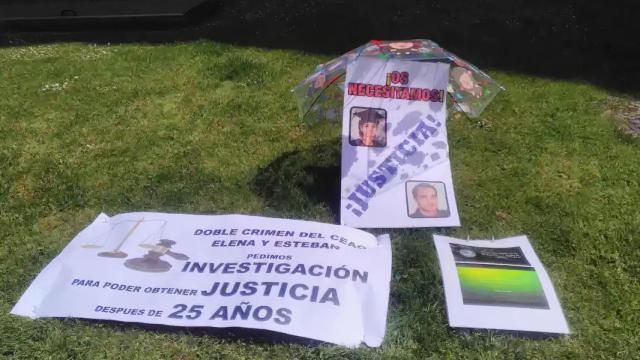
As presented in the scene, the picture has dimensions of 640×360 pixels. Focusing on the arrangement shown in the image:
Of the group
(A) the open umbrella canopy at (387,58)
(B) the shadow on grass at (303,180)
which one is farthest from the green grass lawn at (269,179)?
(A) the open umbrella canopy at (387,58)

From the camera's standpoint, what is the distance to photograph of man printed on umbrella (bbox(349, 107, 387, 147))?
8.78ft

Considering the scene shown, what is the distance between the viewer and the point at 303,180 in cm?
304

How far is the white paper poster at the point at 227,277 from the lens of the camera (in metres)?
2.17

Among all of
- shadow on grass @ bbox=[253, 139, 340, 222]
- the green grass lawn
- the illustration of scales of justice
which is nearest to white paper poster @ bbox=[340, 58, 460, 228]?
the green grass lawn

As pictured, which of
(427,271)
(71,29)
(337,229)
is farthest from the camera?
(71,29)

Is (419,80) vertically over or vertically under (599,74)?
over

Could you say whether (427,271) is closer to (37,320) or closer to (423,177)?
(423,177)

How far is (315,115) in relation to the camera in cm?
278

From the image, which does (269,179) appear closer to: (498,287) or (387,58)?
(387,58)

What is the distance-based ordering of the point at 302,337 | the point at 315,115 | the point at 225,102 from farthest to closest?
the point at 225,102
the point at 315,115
the point at 302,337

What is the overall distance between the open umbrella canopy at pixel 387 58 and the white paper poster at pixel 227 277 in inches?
24.7

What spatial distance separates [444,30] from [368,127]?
9.31 feet

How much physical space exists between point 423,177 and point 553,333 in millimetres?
982

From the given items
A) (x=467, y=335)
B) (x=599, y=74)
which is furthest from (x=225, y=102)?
(x=599, y=74)
